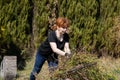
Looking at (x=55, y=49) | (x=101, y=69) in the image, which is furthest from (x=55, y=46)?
(x=101, y=69)

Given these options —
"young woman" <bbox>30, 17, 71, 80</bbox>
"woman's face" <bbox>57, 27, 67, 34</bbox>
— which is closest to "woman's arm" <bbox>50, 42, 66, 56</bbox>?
"young woman" <bbox>30, 17, 71, 80</bbox>

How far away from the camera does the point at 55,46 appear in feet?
22.6

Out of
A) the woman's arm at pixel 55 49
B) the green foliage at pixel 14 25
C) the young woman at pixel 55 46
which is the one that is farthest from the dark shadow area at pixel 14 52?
the woman's arm at pixel 55 49

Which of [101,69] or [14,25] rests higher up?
[101,69]

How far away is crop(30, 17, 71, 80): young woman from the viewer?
6855 millimetres

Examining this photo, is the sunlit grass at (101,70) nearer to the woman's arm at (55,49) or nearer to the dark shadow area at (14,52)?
the dark shadow area at (14,52)

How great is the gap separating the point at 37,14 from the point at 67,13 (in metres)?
0.73

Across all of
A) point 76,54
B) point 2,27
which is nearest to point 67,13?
point 2,27

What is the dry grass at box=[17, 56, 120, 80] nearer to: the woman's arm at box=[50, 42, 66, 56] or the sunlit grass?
the sunlit grass

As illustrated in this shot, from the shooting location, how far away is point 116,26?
10148 millimetres

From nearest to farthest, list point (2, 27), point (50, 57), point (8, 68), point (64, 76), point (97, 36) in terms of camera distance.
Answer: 1. point (64, 76)
2. point (50, 57)
3. point (8, 68)
4. point (2, 27)
5. point (97, 36)

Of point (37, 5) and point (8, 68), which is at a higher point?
point (37, 5)

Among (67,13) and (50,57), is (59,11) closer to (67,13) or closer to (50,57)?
(67,13)

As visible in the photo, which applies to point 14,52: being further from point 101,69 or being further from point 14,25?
point 101,69
